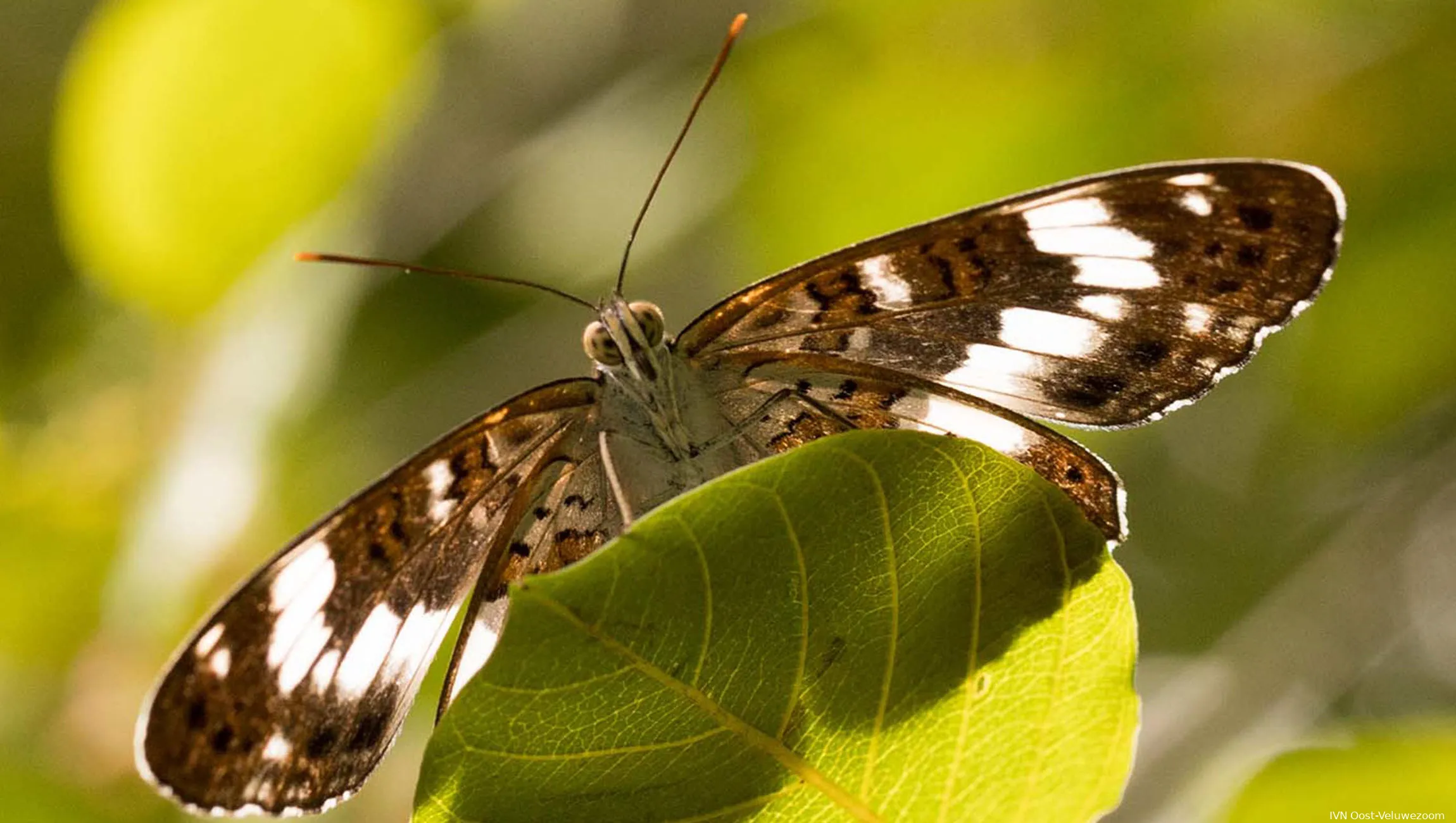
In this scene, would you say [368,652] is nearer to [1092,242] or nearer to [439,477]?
[439,477]

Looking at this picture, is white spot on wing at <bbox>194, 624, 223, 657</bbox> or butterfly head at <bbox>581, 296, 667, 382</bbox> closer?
white spot on wing at <bbox>194, 624, 223, 657</bbox>

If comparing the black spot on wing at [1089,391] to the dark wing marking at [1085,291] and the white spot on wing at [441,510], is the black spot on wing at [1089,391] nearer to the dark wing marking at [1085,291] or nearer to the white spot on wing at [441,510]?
the dark wing marking at [1085,291]

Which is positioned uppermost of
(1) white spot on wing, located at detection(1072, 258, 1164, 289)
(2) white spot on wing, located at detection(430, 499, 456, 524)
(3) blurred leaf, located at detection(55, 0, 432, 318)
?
(3) blurred leaf, located at detection(55, 0, 432, 318)

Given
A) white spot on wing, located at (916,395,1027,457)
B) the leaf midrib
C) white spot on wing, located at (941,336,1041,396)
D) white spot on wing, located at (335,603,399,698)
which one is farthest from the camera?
white spot on wing, located at (916,395,1027,457)

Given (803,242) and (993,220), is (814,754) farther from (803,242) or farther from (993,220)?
(803,242)

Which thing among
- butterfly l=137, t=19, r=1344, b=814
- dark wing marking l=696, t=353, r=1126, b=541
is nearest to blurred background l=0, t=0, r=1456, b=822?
dark wing marking l=696, t=353, r=1126, b=541

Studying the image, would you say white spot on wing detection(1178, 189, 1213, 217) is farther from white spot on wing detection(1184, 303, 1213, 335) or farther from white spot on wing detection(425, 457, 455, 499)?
white spot on wing detection(425, 457, 455, 499)
